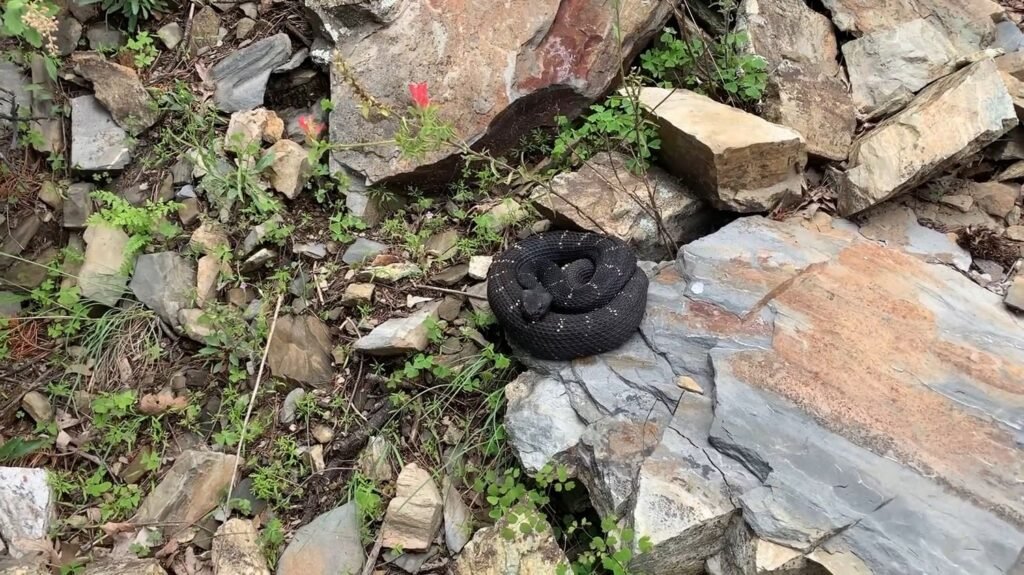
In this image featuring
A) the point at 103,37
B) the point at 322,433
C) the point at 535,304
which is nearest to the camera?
the point at 535,304

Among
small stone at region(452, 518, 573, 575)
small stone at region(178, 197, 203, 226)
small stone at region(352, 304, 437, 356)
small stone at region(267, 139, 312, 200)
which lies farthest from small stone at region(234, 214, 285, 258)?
small stone at region(452, 518, 573, 575)

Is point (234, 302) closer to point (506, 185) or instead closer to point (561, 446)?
point (506, 185)

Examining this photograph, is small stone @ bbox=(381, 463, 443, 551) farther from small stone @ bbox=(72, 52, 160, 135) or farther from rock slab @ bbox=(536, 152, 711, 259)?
small stone @ bbox=(72, 52, 160, 135)

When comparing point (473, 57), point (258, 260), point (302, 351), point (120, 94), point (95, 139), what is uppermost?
point (473, 57)

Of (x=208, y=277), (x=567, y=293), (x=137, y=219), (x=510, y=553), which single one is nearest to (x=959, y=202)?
(x=567, y=293)

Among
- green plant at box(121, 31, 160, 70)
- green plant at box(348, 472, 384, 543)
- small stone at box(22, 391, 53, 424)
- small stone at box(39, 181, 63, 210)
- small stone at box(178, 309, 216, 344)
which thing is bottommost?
green plant at box(348, 472, 384, 543)

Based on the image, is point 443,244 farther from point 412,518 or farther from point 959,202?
point 959,202

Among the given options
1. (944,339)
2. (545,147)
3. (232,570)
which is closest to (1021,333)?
(944,339)

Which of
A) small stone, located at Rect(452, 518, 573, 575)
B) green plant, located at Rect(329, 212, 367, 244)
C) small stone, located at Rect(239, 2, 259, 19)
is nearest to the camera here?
small stone, located at Rect(452, 518, 573, 575)
